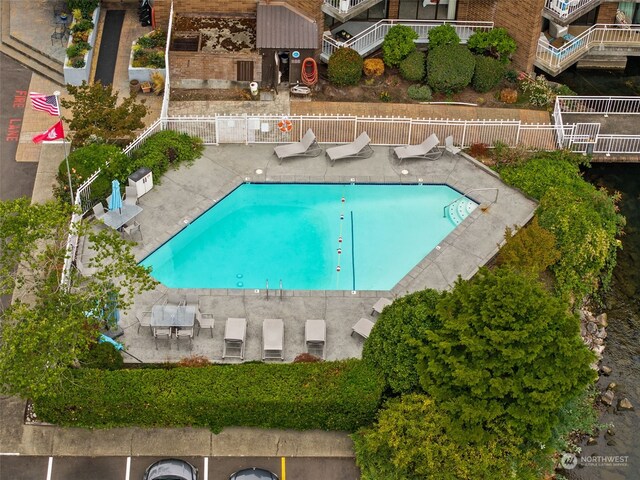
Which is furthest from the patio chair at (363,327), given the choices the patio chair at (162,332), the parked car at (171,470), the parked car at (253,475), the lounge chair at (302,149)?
the lounge chair at (302,149)

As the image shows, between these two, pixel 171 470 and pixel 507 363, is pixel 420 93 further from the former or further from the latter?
pixel 171 470

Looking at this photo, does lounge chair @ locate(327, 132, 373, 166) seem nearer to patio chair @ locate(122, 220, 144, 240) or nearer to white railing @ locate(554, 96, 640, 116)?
patio chair @ locate(122, 220, 144, 240)

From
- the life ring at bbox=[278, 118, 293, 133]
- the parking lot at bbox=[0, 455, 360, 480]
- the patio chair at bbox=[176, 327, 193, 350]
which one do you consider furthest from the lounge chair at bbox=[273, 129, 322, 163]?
the parking lot at bbox=[0, 455, 360, 480]

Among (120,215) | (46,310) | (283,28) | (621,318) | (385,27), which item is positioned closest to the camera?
(46,310)

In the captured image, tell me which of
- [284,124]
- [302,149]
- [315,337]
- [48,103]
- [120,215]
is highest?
[284,124]

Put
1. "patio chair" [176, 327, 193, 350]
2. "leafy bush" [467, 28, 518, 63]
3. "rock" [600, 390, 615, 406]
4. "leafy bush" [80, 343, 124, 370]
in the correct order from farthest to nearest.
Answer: "leafy bush" [467, 28, 518, 63], "rock" [600, 390, 615, 406], "patio chair" [176, 327, 193, 350], "leafy bush" [80, 343, 124, 370]

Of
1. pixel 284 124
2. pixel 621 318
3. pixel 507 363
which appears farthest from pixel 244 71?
pixel 507 363

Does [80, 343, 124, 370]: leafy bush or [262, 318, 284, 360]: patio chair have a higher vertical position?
[262, 318, 284, 360]: patio chair

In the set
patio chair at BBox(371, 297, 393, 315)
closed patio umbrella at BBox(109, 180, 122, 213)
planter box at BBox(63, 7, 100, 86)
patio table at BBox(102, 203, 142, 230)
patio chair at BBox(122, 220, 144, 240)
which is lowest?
patio chair at BBox(371, 297, 393, 315)
